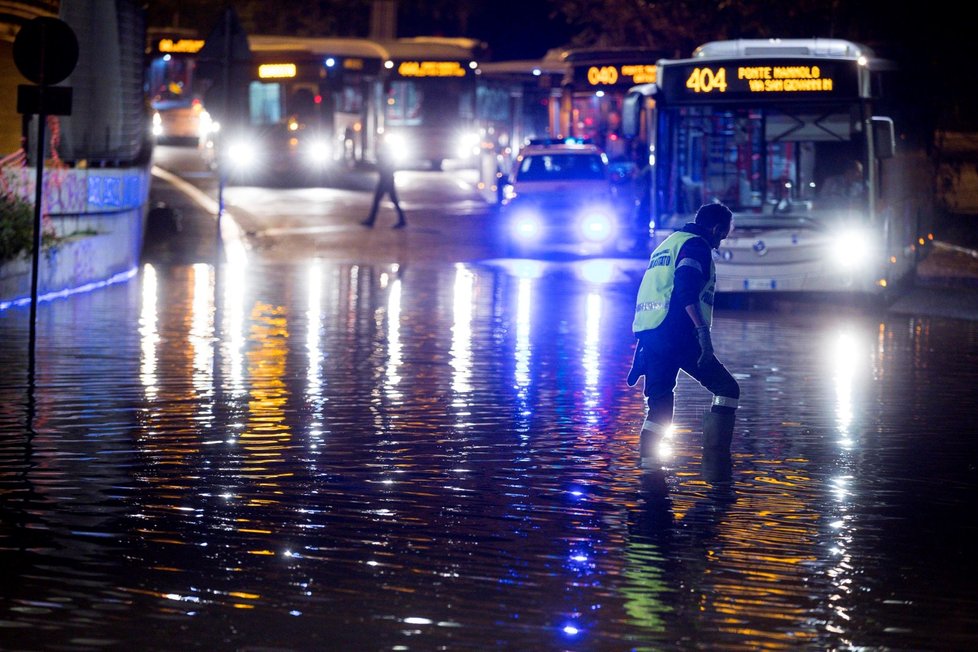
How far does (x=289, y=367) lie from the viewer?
50.5 feet

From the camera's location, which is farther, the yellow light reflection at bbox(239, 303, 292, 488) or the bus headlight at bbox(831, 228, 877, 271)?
the bus headlight at bbox(831, 228, 877, 271)

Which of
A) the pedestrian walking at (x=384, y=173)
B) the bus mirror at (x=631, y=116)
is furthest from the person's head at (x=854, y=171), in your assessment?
the pedestrian walking at (x=384, y=173)

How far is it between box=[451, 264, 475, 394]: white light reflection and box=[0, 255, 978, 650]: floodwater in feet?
0.26

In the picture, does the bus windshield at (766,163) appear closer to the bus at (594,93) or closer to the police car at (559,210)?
the police car at (559,210)

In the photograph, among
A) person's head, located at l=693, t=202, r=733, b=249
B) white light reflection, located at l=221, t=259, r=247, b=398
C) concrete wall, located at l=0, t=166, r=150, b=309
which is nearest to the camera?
person's head, located at l=693, t=202, r=733, b=249

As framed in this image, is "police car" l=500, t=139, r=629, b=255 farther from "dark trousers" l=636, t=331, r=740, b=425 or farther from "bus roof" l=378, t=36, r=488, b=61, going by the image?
"dark trousers" l=636, t=331, r=740, b=425

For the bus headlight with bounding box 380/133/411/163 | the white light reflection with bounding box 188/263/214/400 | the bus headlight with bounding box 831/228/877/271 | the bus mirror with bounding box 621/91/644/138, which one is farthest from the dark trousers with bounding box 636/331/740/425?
the bus headlight with bounding box 380/133/411/163

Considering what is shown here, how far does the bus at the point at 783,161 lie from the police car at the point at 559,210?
26.0 feet

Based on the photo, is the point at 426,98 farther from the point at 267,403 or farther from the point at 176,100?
the point at 267,403

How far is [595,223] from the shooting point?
3238cm

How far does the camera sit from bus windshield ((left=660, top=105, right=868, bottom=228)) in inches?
906

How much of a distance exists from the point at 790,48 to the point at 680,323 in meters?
13.2

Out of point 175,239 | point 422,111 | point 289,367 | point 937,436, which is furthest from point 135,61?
point 422,111

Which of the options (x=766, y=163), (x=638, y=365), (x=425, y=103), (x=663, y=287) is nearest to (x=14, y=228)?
(x=766, y=163)
